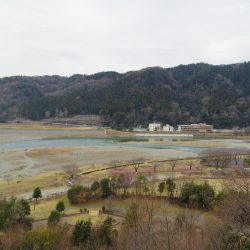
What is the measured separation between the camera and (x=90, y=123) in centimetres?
13050

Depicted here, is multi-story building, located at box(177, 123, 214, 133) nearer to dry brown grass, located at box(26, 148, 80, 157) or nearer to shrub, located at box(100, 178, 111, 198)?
dry brown grass, located at box(26, 148, 80, 157)

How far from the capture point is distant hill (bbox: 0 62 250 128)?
13125cm

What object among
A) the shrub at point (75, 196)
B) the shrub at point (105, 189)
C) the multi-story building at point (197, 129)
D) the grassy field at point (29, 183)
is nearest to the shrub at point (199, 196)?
the shrub at point (105, 189)

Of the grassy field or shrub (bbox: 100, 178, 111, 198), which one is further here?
the grassy field

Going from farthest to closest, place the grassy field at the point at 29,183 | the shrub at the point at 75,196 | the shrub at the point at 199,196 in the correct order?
the grassy field at the point at 29,183 < the shrub at the point at 75,196 < the shrub at the point at 199,196

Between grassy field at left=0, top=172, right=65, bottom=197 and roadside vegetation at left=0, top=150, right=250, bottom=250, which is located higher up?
roadside vegetation at left=0, top=150, right=250, bottom=250

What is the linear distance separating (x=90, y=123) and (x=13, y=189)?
101 meters

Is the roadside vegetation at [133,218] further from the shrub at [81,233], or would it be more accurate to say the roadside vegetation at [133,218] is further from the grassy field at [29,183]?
the grassy field at [29,183]

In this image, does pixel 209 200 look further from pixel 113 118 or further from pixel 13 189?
pixel 113 118

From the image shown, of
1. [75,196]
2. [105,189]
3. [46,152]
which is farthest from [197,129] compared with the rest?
[75,196]

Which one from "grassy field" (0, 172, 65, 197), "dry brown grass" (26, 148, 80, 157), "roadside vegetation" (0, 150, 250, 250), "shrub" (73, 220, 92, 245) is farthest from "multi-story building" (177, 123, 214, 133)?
"shrub" (73, 220, 92, 245)

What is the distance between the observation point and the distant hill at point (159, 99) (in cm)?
13125

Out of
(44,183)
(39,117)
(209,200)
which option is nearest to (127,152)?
(44,183)

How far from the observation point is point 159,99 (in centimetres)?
14450
